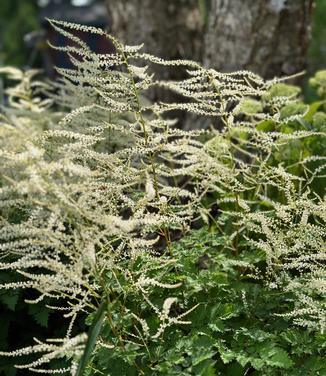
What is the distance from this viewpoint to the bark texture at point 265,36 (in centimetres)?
503

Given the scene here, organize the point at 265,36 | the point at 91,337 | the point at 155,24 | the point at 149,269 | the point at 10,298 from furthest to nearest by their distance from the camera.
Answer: the point at 155,24 → the point at 265,36 → the point at 10,298 → the point at 149,269 → the point at 91,337

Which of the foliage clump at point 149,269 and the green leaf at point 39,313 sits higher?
the foliage clump at point 149,269

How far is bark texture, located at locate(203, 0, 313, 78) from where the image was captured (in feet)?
16.5

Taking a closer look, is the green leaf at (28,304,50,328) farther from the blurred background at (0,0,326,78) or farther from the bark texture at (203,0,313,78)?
the bark texture at (203,0,313,78)

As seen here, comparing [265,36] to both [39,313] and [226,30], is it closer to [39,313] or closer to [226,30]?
[226,30]

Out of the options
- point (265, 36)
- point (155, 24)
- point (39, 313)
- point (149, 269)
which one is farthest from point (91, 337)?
point (155, 24)

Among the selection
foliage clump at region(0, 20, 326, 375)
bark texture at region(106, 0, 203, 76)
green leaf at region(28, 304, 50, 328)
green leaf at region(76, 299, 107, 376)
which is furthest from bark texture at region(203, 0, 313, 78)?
green leaf at region(76, 299, 107, 376)

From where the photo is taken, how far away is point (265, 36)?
5070 millimetres

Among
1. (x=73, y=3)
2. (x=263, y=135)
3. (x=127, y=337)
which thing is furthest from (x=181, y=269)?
(x=73, y=3)

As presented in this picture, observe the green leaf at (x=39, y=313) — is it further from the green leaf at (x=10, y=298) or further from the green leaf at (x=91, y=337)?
the green leaf at (x=91, y=337)

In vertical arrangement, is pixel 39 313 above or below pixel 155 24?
below

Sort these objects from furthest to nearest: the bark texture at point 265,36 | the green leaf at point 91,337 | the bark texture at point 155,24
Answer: the bark texture at point 155,24, the bark texture at point 265,36, the green leaf at point 91,337

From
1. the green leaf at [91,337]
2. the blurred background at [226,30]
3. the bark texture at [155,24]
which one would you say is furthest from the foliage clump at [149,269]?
the bark texture at [155,24]

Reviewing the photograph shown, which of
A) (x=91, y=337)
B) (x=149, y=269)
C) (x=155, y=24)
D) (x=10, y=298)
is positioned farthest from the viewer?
(x=155, y=24)
